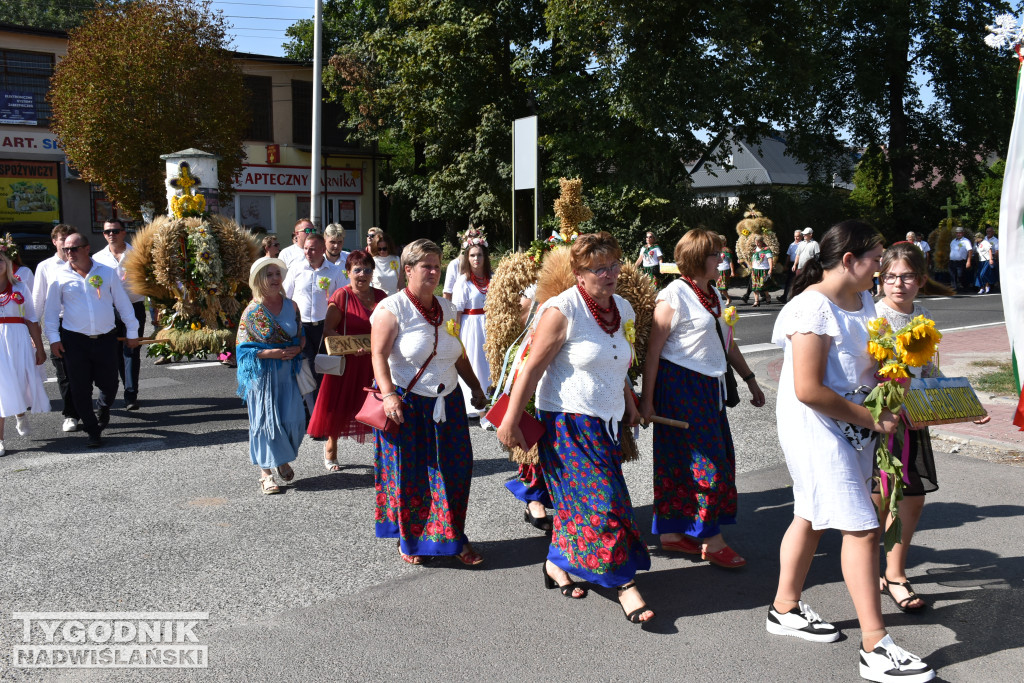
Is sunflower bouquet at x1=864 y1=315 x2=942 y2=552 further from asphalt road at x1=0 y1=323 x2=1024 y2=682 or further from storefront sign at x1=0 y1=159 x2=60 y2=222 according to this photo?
storefront sign at x1=0 y1=159 x2=60 y2=222

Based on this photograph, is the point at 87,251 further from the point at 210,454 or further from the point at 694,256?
the point at 694,256

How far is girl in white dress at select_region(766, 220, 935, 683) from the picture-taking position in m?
3.69

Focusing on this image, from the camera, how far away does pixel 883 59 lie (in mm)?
32094

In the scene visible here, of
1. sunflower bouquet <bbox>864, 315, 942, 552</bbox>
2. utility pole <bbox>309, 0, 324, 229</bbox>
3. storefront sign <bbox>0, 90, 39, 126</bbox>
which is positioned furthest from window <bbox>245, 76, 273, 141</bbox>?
sunflower bouquet <bbox>864, 315, 942, 552</bbox>

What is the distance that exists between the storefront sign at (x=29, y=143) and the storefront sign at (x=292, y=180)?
6.15 metres

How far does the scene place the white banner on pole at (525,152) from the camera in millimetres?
11555

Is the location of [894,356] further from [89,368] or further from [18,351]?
[18,351]

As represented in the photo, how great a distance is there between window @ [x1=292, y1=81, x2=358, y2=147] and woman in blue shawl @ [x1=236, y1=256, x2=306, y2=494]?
98.2 feet

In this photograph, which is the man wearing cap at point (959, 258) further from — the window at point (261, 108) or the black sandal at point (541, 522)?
the black sandal at point (541, 522)

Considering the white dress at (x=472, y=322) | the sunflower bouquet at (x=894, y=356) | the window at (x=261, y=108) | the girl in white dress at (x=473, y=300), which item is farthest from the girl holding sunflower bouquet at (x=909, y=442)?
the window at (x=261, y=108)

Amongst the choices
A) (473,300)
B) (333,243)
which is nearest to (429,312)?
(473,300)

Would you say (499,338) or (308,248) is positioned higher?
(308,248)

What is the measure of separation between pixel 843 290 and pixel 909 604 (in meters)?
1.67

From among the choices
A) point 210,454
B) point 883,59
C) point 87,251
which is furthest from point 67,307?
point 883,59
